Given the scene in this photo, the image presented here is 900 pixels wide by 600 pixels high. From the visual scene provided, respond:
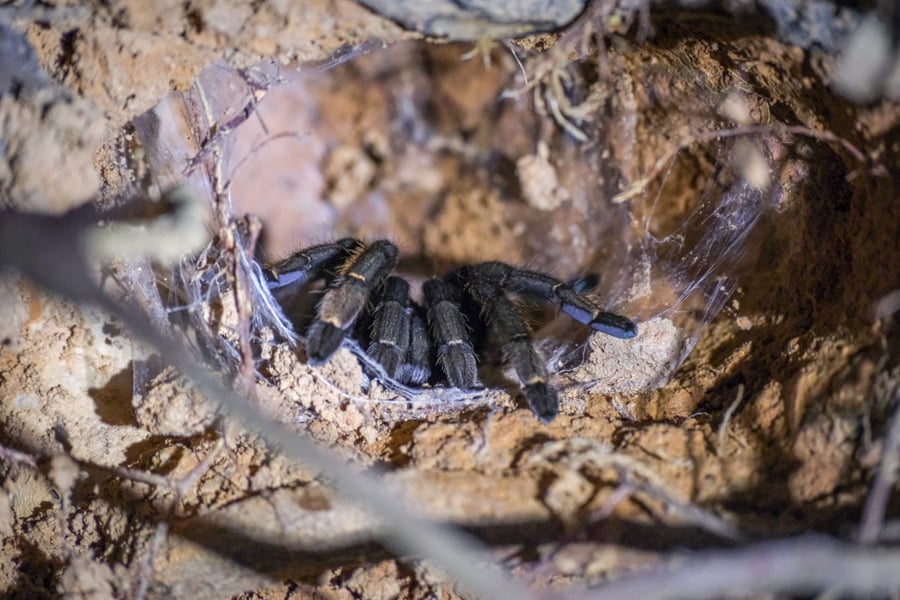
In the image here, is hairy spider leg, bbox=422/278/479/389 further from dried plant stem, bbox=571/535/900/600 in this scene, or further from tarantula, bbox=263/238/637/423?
dried plant stem, bbox=571/535/900/600

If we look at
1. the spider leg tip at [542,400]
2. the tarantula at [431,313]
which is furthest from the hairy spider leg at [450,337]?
the spider leg tip at [542,400]

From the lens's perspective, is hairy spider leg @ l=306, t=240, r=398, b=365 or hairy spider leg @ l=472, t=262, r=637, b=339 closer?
hairy spider leg @ l=306, t=240, r=398, b=365

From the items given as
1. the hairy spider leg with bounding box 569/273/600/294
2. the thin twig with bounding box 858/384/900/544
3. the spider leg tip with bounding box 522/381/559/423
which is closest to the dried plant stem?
the thin twig with bounding box 858/384/900/544

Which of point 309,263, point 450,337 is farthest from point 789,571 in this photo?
point 309,263

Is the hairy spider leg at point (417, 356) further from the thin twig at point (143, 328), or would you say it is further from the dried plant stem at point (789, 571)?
the dried plant stem at point (789, 571)

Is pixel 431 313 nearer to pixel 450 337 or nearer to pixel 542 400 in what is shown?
pixel 450 337

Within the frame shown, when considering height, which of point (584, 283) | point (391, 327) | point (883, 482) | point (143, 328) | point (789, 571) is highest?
point (584, 283)

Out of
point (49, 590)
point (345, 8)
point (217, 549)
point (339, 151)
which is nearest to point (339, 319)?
point (217, 549)
